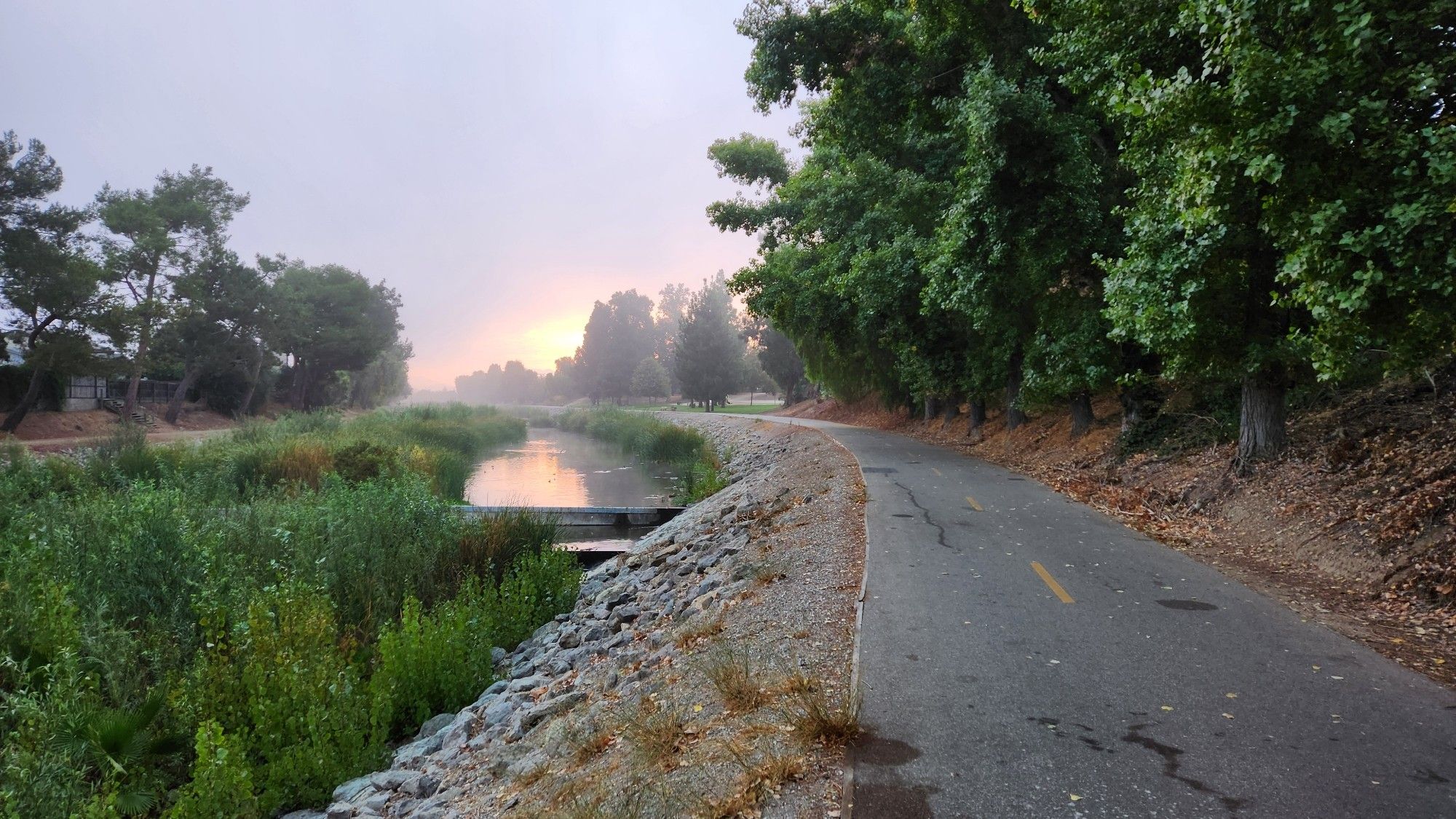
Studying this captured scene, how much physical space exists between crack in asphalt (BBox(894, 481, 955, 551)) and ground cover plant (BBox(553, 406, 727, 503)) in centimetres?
904

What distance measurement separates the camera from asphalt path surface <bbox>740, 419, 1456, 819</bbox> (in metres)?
3.68

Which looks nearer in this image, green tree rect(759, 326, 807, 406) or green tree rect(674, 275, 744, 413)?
green tree rect(759, 326, 807, 406)

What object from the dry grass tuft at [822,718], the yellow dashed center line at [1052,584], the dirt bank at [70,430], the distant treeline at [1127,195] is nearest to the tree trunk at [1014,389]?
the distant treeline at [1127,195]

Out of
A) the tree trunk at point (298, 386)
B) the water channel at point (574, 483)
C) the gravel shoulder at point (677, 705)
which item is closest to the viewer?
the gravel shoulder at point (677, 705)

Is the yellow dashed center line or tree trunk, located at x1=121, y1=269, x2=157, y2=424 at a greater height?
tree trunk, located at x1=121, y1=269, x2=157, y2=424

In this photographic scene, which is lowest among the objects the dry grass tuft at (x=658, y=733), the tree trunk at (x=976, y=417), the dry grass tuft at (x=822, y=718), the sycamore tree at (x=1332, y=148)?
the dry grass tuft at (x=658, y=733)

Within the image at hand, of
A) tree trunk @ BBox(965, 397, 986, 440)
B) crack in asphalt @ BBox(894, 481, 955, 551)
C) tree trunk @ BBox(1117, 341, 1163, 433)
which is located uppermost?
tree trunk @ BBox(1117, 341, 1163, 433)

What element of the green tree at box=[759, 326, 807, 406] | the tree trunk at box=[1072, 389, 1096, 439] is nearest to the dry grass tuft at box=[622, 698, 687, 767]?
the tree trunk at box=[1072, 389, 1096, 439]

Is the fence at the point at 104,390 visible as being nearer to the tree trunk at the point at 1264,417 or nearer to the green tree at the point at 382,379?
the green tree at the point at 382,379

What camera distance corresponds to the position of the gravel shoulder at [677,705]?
402 centimetres

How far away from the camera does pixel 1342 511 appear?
8.55 meters

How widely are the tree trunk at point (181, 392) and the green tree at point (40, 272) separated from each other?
38.5 ft

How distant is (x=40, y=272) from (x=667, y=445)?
25870mm

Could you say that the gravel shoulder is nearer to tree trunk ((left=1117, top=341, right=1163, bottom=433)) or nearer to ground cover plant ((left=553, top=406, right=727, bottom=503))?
tree trunk ((left=1117, top=341, right=1163, bottom=433))
